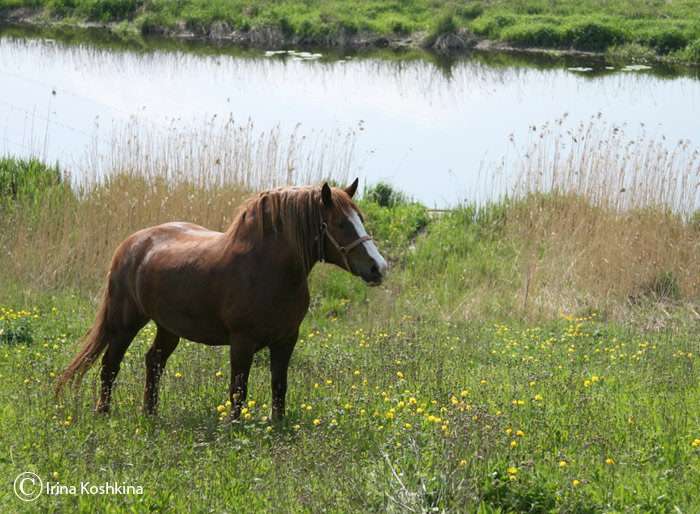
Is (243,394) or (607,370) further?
(607,370)

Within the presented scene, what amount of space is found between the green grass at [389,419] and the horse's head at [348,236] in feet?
2.89

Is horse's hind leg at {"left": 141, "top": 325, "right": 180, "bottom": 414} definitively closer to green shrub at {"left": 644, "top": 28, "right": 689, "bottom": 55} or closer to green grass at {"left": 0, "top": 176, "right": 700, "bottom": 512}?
green grass at {"left": 0, "top": 176, "right": 700, "bottom": 512}

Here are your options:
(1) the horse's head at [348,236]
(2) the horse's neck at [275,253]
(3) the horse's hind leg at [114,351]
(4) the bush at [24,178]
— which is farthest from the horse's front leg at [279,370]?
(4) the bush at [24,178]

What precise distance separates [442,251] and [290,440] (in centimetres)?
589

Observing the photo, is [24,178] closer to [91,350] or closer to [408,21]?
[91,350]

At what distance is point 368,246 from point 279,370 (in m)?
1.04

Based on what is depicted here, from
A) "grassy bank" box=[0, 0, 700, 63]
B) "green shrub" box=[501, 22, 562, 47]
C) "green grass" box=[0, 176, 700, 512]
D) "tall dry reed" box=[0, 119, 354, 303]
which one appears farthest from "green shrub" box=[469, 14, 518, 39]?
"green grass" box=[0, 176, 700, 512]

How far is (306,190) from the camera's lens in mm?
4922

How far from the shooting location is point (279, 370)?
5188mm

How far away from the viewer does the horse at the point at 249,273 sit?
15.9 ft

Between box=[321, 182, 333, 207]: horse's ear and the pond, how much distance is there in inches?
302

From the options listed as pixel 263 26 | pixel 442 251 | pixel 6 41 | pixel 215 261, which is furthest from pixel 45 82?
pixel 215 261

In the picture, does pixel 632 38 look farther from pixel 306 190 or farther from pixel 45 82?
pixel 306 190

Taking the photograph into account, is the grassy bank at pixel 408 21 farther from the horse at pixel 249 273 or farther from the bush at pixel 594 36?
the horse at pixel 249 273
